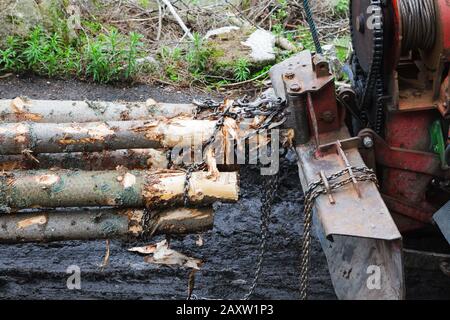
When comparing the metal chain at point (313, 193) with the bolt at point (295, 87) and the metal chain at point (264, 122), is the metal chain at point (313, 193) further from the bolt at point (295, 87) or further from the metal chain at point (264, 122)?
the bolt at point (295, 87)

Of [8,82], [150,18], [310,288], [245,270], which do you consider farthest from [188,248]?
[150,18]

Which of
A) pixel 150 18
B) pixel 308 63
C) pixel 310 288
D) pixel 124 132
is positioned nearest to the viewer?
pixel 124 132

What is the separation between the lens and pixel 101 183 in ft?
11.4

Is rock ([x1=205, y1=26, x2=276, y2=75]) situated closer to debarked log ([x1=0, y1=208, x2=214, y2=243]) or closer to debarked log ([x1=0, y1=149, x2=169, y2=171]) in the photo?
debarked log ([x1=0, y1=149, x2=169, y2=171])

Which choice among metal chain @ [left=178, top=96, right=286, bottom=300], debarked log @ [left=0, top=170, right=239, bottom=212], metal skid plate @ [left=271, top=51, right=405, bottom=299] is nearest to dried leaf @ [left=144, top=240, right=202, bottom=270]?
metal chain @ [left=178, top=96, right=286, bottom=300]

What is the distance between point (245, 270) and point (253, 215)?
58 cm

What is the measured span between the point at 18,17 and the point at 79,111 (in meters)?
3.15

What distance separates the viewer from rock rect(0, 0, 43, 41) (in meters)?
6.61

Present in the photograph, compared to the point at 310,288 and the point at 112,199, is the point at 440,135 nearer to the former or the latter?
the point at 310,288

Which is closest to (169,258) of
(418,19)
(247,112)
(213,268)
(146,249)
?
(146,249)

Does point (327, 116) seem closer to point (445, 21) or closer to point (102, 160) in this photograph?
point (445, 21)

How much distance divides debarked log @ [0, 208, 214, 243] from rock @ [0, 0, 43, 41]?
3601mm

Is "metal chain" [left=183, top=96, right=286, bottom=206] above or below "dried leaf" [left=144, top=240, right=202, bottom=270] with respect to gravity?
above

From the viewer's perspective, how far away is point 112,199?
3.46 meters
